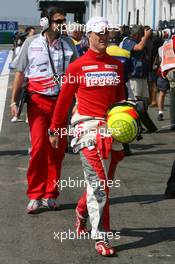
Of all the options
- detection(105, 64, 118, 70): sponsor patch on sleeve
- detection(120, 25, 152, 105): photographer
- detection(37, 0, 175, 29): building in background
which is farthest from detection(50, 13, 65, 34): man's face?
detection(37, 0, 175, 29): building in background

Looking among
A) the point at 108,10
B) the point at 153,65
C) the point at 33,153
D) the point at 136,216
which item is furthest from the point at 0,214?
the point at 108,10

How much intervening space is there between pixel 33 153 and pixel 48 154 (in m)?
0.18

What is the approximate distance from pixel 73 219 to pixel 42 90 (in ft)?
4.28

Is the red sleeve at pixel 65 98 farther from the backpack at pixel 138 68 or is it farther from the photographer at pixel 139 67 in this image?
the backpack at pixel 138 68

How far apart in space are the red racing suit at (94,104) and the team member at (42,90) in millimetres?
1203

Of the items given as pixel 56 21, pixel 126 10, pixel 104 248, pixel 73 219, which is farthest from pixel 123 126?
pixel 126 10

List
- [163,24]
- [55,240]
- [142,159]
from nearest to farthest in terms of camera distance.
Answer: [55,240], [142,159], [163,24]

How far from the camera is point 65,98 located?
20.4ft

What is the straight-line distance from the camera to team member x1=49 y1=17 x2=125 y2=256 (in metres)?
6.04

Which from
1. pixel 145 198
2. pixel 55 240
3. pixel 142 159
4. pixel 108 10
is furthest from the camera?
pixel 108 10

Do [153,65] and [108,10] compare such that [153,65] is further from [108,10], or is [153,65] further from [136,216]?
[108,10]

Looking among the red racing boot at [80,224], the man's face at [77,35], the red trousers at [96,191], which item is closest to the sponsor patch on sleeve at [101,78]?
the red trousers at [96,191]

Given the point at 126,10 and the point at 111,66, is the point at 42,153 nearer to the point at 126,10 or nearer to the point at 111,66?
the point at 111,66

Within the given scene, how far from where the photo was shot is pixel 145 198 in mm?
8219
